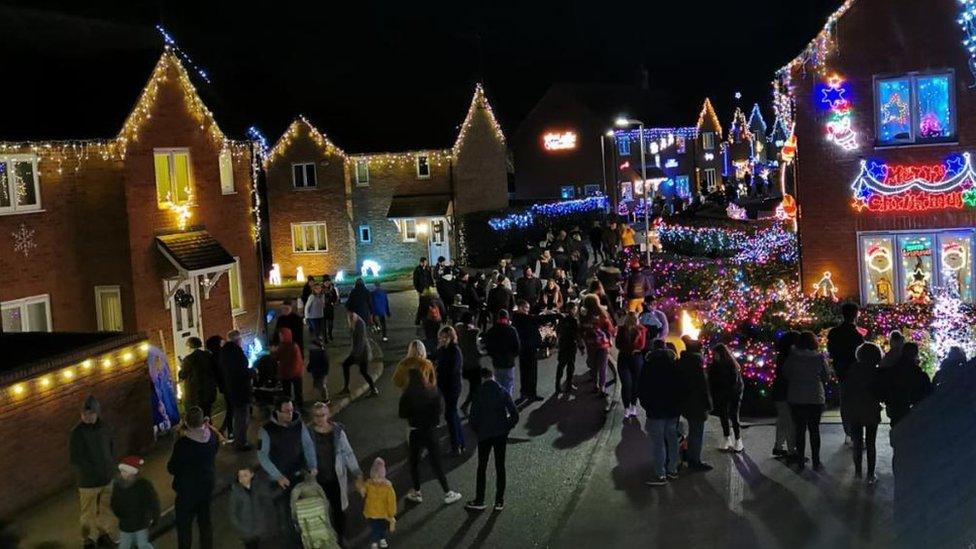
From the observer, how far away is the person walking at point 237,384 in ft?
50.8

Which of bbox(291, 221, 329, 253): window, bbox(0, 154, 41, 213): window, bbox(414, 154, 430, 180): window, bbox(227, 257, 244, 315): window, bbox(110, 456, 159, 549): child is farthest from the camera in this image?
bbox(291, 221, 329, 253): window

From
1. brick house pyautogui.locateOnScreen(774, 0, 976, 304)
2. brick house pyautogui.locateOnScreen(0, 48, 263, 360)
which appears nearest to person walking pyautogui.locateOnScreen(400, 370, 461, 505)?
brick house pyautogui.locateOnScreen(0, 48, 263, 360)

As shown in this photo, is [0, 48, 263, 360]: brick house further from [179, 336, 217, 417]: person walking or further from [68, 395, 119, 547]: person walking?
[68, 395, 119, 547]: person walking

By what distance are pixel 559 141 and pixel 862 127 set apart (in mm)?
42808

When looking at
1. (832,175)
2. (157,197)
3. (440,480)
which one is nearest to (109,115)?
(157,197)

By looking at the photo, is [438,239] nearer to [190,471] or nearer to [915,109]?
[915,109]

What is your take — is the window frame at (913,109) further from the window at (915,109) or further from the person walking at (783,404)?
the person walking at (783,404)

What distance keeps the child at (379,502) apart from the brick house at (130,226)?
29.1 feet

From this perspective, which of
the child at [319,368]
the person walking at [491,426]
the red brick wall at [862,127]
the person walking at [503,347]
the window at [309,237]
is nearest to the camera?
the person walking at [491,426]

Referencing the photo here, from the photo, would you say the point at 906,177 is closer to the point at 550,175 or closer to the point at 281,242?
the point at 281,242

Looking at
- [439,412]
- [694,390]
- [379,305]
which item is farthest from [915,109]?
[439,412]

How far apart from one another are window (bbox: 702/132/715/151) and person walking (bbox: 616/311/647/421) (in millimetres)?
61030

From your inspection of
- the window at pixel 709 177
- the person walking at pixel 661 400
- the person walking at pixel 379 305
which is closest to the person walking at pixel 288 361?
the person walking at pixel 661 400

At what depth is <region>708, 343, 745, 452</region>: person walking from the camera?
14.2 m
